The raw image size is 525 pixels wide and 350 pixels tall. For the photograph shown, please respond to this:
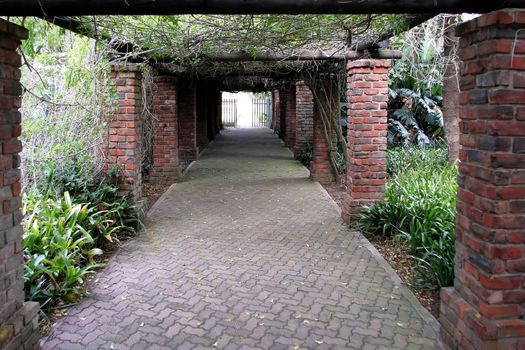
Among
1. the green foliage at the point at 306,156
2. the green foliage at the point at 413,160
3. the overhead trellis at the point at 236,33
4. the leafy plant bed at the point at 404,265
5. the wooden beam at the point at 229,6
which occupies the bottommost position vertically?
the leafy plant bed at the point at 404,265

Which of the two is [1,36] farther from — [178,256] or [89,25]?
[178,256]

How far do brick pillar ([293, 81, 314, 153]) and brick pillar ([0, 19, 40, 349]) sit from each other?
36.2 ft

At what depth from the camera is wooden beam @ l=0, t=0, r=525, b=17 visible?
2.87 metres

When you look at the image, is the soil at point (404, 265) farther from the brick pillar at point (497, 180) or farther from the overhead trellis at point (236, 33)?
the overhead trellis at point (236, 33)

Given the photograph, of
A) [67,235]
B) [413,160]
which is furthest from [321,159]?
[67,235]

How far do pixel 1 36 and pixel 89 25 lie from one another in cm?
183

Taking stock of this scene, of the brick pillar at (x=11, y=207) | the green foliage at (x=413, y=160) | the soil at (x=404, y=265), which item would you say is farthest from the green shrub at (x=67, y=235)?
the green foliage at (x=413, y=160)

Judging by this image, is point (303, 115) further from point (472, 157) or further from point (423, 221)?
point (472, 157)

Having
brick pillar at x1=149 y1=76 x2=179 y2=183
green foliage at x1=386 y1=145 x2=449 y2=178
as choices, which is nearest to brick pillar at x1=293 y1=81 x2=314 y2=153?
green foliage at x1=386 y1=145 x2=449 y2=178

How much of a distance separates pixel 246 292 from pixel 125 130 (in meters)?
3.43

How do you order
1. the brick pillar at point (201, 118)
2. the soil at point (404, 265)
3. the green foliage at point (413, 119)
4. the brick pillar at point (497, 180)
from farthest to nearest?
the brick pillar at point (201, 118) < the green foliage at point (413, 119) < the soil at point (404, 265) < the brick pillar at point (497, 180)

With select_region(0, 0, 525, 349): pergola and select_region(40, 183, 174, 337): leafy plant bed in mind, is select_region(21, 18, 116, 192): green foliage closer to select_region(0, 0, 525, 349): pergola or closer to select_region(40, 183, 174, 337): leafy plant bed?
select_region(40, 183, 174, 337): leafy plant bed

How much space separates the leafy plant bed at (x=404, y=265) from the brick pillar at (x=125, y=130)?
139 inches

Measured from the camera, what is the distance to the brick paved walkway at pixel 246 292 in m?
3.68
